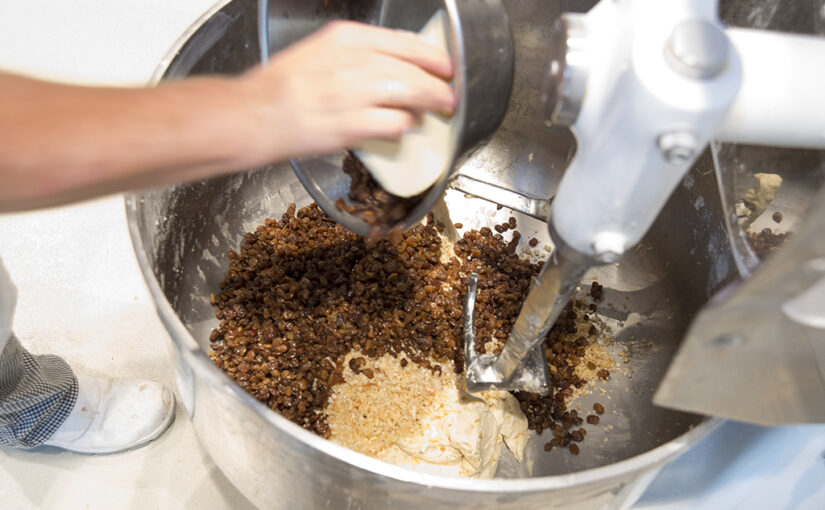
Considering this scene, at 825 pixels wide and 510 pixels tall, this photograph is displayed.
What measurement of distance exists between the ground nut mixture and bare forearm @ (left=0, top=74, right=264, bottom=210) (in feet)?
2.02

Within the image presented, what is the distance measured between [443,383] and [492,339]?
14cm

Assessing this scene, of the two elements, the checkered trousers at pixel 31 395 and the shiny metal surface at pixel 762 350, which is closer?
the shiny metal surface at pixel 762 350

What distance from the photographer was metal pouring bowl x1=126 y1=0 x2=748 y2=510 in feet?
2.44

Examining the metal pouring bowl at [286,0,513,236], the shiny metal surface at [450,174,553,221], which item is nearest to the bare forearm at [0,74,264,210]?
the metal pouring bowl at [286,0,513,236]

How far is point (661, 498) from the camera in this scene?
1.17 meters

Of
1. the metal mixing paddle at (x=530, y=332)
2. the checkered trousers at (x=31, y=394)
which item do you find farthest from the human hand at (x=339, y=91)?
the checkered trousers at (x=31, y=394)

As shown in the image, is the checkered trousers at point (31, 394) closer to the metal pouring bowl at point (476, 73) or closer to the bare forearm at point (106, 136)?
the bare forearm at point (106, 136)

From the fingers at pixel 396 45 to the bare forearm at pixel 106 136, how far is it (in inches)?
5.7

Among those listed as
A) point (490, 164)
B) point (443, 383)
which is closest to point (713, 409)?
point (443, 383)

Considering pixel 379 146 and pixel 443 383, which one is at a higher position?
pixel 379 146

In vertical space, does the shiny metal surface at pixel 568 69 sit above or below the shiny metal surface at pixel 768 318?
above

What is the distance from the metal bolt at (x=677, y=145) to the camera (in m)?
0.56

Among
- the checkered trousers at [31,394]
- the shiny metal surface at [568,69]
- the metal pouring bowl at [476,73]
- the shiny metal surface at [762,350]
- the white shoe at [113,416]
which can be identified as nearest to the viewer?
the shiny metal surface at [762,350]

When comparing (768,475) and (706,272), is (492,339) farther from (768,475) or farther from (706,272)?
(768,475)
